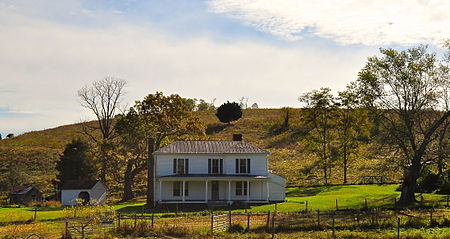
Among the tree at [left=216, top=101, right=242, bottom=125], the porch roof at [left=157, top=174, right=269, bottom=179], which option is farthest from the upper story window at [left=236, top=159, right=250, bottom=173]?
the tree at [left=216, top=101, right=242, bottom=125]

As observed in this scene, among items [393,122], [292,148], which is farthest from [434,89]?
[292,148]

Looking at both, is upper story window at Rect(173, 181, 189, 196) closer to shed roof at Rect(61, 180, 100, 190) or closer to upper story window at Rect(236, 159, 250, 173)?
upper story window at Rect(236, 159, 250, 173)

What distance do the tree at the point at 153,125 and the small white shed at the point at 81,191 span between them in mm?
4170

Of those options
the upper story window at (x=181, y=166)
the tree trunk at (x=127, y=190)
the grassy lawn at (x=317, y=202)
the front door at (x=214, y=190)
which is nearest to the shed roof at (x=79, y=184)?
the tree trunk at (x=127, y=190)

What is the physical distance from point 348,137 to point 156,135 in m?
22.8

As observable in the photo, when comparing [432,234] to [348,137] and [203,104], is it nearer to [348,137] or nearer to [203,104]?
[348,137]

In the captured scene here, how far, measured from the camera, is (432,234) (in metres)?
26.2

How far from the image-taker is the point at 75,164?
194ft

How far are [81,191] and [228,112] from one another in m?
54.3

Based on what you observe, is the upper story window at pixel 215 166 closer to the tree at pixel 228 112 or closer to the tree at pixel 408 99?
the tree at pixel 408 99

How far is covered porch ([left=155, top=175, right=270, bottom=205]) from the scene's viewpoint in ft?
157

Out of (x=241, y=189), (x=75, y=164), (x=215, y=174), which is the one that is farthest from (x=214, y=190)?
(x=75, y=164)

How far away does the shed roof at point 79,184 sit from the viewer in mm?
53447

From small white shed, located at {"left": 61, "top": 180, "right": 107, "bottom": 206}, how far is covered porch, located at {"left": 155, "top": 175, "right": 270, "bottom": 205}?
9.00 m
